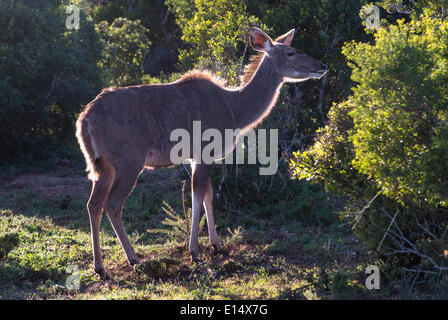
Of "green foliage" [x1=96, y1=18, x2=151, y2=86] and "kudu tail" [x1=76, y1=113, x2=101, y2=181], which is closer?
"kudu tail" [x1=76, y1=113, x2=101, y2=181]

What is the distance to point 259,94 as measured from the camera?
793cm

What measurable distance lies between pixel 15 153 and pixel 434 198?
12.2 metres

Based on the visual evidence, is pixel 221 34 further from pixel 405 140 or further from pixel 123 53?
pixel 123 53

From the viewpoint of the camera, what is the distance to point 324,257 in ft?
23.1

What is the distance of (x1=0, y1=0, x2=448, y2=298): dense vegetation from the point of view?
5.12 m

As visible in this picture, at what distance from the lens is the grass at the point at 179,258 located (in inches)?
229

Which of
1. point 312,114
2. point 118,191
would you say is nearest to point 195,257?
point 118,191

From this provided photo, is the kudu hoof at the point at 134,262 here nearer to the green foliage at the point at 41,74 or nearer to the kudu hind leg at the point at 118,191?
the kudu hind leg at the point at 118,191

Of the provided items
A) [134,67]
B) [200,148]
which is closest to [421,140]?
[200,148]

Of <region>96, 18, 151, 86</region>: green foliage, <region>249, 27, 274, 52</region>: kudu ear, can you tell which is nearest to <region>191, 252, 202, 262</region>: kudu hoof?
<region>249, 27, 274, 52</region>: kudu ear

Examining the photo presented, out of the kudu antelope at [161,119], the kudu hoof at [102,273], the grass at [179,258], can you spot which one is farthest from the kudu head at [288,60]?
the kudu hoof at [102,273]

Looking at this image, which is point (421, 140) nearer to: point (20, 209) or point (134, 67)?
point (20, 209)

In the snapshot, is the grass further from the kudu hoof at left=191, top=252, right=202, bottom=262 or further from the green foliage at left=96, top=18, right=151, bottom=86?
the green foliage at left=96, top=18, right=151, bottom=86

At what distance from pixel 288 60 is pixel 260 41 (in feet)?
1.63
